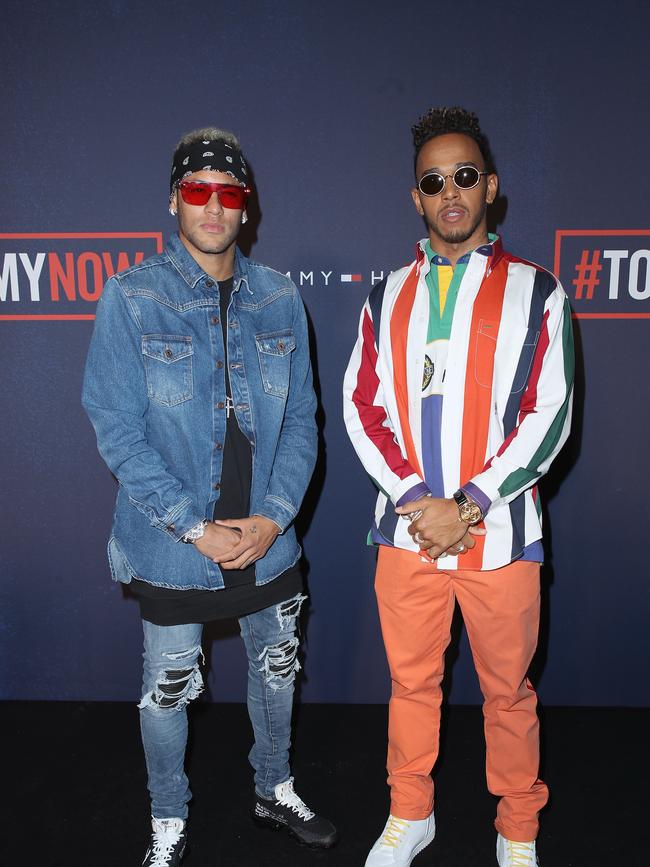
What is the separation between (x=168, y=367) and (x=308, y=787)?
143 cm

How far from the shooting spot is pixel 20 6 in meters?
2.40

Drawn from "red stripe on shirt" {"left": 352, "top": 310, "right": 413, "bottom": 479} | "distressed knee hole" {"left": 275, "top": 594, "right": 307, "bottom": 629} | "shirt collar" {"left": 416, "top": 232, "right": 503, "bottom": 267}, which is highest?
"shirt collar" {"left": 416, "top": 232, "right": 503, "bottom": 267}

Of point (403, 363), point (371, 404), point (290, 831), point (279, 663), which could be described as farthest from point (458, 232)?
point (290, 831)

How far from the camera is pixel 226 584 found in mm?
1927

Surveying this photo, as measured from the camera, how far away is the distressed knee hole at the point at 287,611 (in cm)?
204

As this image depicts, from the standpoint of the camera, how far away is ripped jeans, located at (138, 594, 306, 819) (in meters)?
1.92

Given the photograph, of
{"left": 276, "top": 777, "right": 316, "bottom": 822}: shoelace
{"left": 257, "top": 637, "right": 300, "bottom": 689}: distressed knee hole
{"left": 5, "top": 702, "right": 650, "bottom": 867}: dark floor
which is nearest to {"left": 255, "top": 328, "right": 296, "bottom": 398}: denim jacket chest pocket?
{"left": 257, "top": 637, "right": 300, "bottom": 689}: distressed knee hole

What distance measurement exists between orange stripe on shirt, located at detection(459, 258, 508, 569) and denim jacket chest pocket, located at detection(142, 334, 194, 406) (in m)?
0.69

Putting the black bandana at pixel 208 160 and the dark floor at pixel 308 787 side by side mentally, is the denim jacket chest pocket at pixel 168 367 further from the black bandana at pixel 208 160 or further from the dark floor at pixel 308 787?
the dark floor at pixel 308 787

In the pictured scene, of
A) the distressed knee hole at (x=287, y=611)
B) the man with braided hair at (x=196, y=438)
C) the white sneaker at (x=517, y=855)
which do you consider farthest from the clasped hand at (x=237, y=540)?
the white sneaker at (x=517, y=855)

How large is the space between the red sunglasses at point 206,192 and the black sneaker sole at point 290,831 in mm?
1704

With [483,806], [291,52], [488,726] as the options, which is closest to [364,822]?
[483,806]

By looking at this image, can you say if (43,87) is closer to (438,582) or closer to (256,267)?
(256,267)

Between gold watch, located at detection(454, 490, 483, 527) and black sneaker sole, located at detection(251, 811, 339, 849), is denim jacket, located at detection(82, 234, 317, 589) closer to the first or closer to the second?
gold watch, located at detection(454, 490, 483, 527)
